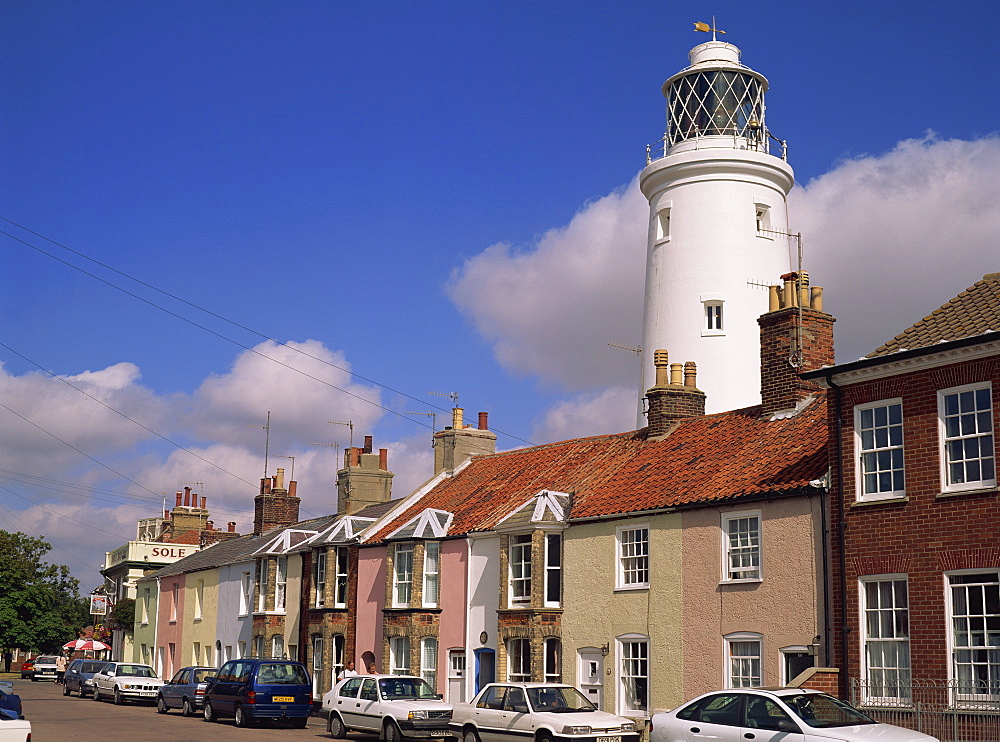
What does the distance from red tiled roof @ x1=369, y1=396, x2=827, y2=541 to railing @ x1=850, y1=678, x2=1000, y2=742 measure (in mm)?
4459

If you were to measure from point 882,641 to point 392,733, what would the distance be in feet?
37.2

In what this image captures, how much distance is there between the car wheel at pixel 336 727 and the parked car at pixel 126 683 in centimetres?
1685

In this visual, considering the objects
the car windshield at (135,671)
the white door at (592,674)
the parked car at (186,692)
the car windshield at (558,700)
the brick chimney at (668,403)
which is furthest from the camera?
the car windshield at (135,671)

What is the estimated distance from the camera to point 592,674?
94.8ft

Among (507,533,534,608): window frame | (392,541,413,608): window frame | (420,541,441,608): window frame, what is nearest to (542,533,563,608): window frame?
(507,533,534,608): window frame

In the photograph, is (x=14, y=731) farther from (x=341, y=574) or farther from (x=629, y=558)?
(x=341, y=574)

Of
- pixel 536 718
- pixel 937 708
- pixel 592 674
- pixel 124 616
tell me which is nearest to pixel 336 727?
pixel 592 674

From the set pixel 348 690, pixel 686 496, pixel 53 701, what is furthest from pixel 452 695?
pixel 53 701

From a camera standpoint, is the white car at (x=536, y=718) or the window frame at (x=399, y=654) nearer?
the white car at (x=536, y=718)

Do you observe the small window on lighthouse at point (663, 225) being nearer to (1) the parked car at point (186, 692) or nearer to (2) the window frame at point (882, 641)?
(1) the parked car at point (186, 692)

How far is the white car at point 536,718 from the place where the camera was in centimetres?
2145

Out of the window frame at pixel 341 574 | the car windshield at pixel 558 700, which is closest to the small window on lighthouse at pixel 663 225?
the window frame at pixel 341 574

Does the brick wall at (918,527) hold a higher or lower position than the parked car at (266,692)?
higher

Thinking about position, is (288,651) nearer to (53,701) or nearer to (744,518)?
(53,701)
